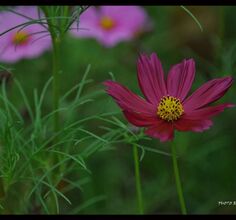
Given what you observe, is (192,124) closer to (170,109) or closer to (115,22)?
(170,109)

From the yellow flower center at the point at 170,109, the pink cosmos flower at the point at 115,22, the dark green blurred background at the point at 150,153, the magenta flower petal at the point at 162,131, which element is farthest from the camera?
the pink cosmos flower at the point at 115,22

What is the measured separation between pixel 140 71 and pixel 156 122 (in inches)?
3.4

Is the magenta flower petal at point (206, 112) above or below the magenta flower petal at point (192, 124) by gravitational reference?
above

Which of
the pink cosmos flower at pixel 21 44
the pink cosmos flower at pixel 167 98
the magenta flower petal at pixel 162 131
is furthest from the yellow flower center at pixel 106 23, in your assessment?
the magenta flower petal at pixel 162 131

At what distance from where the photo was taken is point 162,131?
87 cm

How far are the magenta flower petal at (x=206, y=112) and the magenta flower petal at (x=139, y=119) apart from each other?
5cm

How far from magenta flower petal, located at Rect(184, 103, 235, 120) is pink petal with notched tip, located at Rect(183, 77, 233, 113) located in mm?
19

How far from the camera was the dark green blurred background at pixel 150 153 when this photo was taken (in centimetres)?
168

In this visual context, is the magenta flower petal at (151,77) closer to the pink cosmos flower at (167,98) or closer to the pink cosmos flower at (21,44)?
the pink cosmos flower at (167,98)

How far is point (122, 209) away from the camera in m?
1.66

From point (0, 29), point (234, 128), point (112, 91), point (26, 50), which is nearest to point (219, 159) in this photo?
point (234, 128)

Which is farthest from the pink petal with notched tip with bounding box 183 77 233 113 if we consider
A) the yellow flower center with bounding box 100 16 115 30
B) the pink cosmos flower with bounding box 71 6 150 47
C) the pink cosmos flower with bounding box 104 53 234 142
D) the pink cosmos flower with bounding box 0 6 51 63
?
the yellow flower center with bounding box 100 16 115 30

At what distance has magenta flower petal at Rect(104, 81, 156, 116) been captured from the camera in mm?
903
